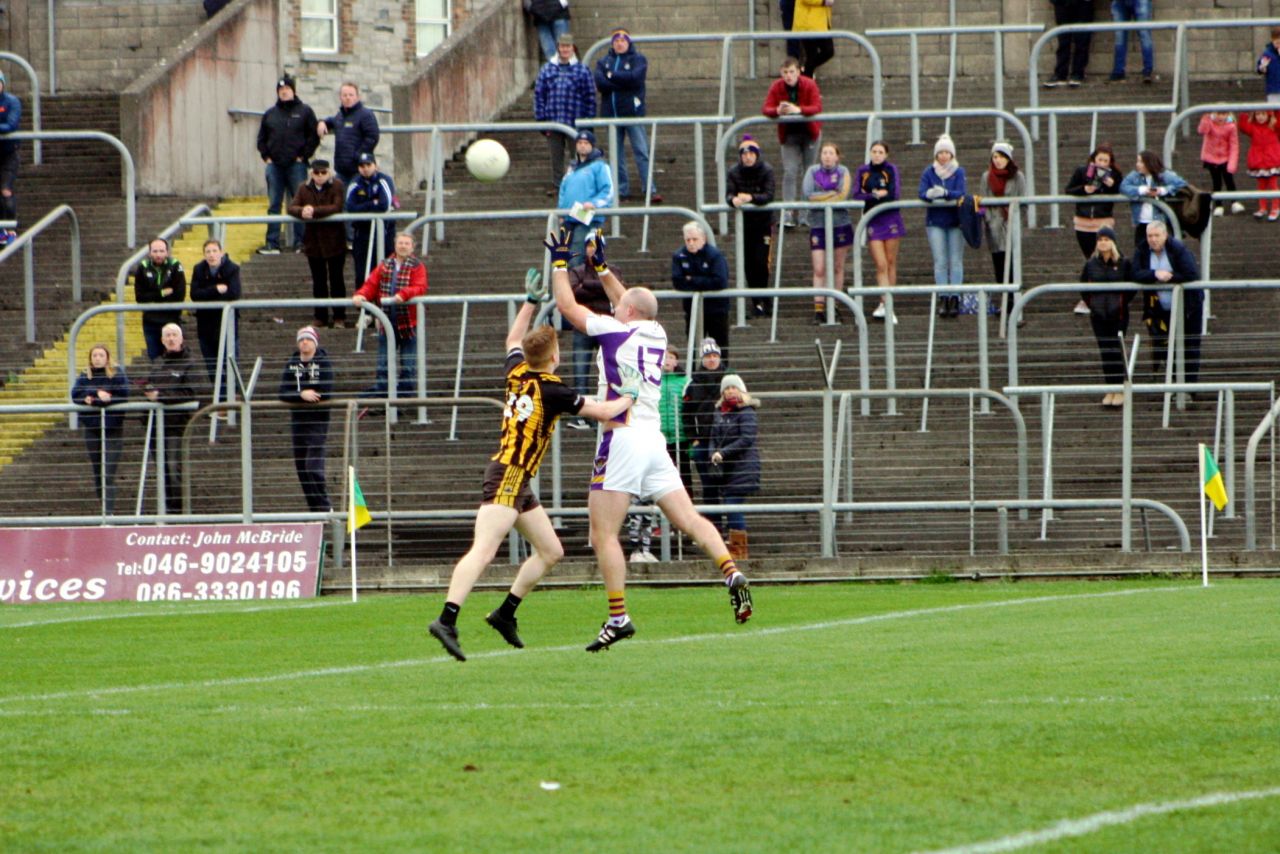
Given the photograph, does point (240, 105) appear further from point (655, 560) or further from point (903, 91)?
point (655, 560)

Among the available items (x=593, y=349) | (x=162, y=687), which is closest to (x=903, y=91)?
(x=593, y=349)

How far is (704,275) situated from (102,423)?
5828 millimetres

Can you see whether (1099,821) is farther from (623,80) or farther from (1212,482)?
(623,80)

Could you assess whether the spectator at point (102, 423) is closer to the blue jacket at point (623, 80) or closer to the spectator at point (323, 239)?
the spectator at point (323, 239)

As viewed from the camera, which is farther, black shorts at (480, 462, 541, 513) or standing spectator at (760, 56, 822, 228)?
standing spectator at (760, 56, 822, 228)

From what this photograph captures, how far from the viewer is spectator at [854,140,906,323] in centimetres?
2292

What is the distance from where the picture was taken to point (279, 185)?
26.9 m

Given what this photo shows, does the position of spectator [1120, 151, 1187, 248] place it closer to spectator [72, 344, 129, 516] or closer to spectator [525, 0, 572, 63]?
spectator [72, 344, 129, 516]

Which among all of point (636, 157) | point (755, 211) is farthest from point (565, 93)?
point (755, 211)

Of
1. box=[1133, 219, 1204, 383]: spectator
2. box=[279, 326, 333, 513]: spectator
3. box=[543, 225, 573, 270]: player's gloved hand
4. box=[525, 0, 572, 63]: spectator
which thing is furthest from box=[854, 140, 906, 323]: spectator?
box=[543, 225, 573, 270]: player's gloved hand

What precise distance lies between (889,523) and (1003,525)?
3.24ft

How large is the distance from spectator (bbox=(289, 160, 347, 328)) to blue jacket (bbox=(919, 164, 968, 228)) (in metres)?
6.40

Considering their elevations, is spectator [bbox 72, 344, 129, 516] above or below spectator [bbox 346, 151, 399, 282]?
below

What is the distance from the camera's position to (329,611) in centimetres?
1642
